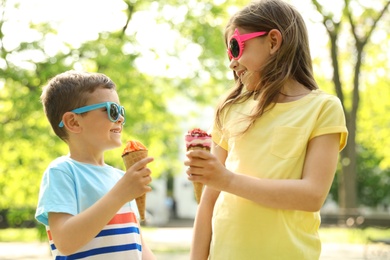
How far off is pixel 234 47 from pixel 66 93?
29.8 inches

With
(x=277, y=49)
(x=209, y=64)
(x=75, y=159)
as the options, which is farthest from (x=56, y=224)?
(x=209, y=64)

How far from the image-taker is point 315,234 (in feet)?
9.18

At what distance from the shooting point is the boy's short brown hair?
124 inches

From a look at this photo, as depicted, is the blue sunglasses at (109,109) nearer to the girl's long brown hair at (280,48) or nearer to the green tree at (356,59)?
the girl's long brown hair at (280,48)

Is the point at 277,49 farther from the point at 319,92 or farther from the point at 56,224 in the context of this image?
the point at 56,224

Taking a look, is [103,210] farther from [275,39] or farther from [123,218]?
[275,39]

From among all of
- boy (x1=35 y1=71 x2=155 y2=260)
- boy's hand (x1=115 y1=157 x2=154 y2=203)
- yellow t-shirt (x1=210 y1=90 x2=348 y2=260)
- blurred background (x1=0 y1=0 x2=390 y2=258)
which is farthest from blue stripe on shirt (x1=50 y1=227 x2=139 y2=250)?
blurred background (x1=0 y1=0 x2=390 y2=258)

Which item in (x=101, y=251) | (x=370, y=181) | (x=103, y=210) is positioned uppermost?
(x=103, y=210)

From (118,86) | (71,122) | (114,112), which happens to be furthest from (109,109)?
(118,86)

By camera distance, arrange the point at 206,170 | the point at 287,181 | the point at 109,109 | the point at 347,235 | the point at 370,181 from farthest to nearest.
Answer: the point at 370,181 → the point at 347,235 → the point at 109,109 → the point at 287,181 → the point at 206,170

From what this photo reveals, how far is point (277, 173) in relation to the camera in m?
2.72

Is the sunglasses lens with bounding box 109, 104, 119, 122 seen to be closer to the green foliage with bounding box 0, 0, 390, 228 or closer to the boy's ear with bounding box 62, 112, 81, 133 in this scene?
the boy's ear with bounding box 62, 112, 81, 133

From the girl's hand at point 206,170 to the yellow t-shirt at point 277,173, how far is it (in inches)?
8.7

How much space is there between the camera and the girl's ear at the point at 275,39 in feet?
9.30
